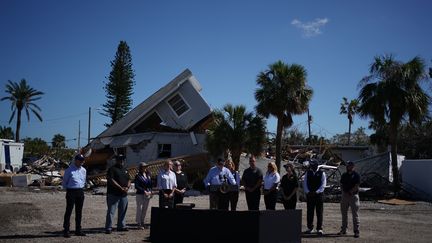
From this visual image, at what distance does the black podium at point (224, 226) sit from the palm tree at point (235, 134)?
55.6ft

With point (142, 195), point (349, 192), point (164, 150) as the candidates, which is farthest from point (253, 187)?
point (164, 150)

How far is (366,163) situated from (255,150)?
21.2ft

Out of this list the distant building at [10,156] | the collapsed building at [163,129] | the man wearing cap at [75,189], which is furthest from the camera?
the distant building at [10,156]

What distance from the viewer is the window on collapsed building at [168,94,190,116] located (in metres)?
33.1

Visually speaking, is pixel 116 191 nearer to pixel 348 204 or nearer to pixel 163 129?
pixel 348 204

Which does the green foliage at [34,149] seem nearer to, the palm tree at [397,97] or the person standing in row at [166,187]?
the palm tree at [397,97]

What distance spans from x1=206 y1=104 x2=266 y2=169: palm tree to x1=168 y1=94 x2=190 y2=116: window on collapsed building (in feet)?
22.3

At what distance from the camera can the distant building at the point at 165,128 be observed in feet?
104

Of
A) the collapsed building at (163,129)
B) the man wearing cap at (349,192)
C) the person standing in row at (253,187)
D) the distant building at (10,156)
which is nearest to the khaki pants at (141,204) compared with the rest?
the person standing in row at (253,187)

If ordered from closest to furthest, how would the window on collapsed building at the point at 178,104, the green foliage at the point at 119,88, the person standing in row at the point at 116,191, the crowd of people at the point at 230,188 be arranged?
the person standing in row at the point at 116,191 → the crowd of people at the point at 230,188 → the window on collapsed building at the point at 178,104 → the green foliage at the point at 119,88

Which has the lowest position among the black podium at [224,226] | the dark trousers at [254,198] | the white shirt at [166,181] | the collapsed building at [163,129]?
the black podium at [224,226]

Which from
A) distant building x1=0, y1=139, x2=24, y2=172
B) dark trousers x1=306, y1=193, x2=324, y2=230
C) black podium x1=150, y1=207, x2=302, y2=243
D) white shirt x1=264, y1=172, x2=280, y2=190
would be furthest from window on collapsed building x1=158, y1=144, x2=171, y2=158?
black podium x1=150, y1=207, x2=302, y2=243

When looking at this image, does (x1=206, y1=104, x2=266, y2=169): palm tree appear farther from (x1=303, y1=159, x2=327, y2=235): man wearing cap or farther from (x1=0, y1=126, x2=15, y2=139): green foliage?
(x1=0, y1=126, x2=15, y2=139): green foliage

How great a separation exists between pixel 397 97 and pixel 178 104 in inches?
599
